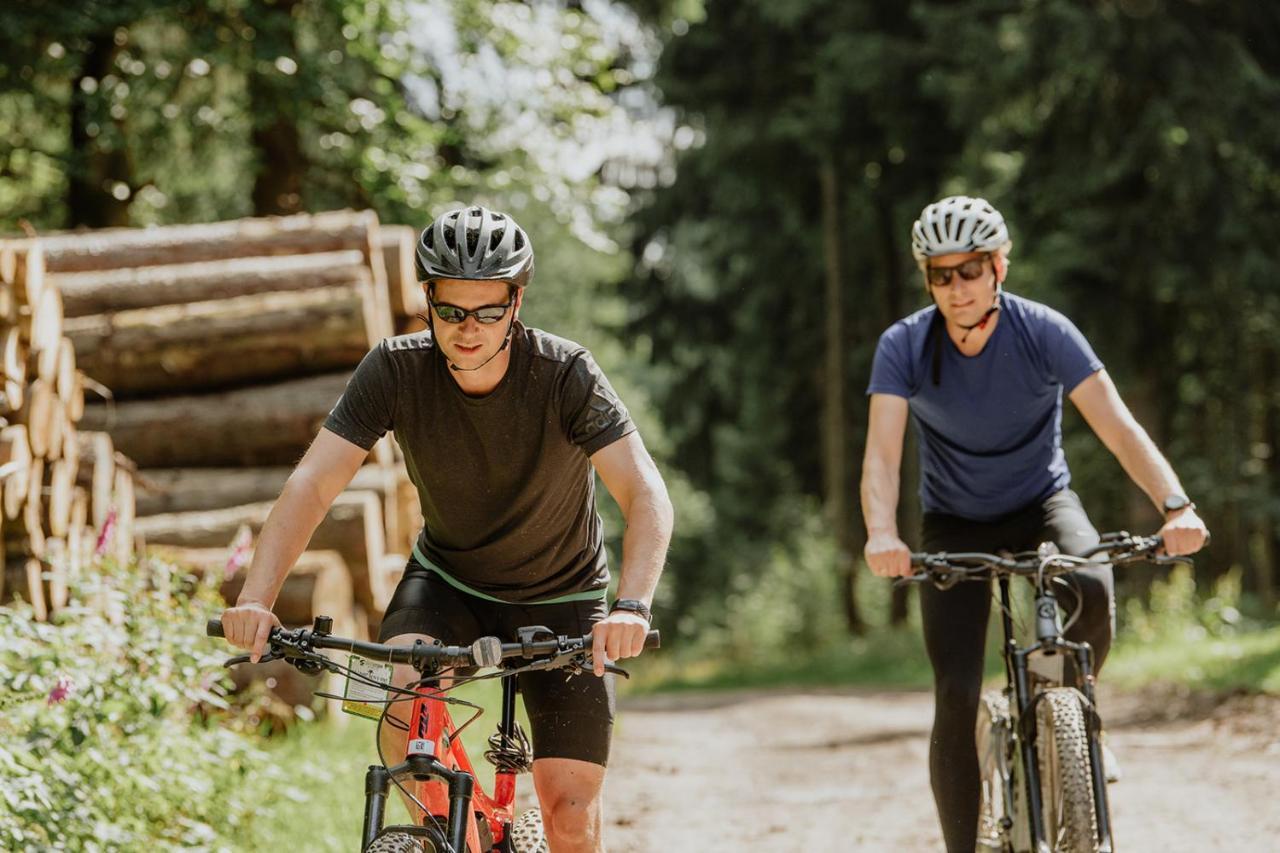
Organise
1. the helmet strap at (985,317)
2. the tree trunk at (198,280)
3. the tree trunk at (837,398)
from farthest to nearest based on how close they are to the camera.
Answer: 1. the tree trunk at (837,398)
2. the tree trunk at (198,280)
3. the helmet strap at (985,317)

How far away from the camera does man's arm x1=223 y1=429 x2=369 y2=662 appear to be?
3729 millimetres

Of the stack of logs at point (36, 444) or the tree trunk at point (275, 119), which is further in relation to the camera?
the tree trunk at point (275, 119)

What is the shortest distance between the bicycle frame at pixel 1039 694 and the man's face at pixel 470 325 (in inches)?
82.8

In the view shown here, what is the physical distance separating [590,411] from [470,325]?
14.9 inches

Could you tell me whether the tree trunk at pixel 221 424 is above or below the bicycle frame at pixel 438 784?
above

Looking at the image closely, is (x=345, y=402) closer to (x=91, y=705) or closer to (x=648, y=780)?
(x=91, y=705)

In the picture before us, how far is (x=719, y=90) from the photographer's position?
22406 millimetres

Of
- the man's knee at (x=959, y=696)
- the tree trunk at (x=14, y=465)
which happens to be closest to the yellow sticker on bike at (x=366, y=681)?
the man's knee at (x=959, y=696)

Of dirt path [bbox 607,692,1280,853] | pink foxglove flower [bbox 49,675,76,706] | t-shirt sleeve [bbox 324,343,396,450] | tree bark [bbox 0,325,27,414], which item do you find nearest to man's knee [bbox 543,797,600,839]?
t-shirt sleeve [bbox 324,343,396,450]

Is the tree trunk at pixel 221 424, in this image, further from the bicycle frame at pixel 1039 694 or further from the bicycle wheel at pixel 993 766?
the bicycle frame at pixel 1039 694

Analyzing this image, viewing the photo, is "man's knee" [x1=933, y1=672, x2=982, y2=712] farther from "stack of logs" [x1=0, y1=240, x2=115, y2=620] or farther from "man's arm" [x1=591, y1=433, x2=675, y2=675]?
"stack of logs" [x1=0, y1=240, x2=115, y2=620]

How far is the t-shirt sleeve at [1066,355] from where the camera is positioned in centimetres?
523

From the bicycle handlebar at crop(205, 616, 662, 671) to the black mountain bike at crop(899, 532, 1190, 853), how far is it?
1710 mm

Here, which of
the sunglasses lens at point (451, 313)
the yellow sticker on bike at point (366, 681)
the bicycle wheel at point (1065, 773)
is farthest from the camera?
the bicycle wheel at point (1065, 773)
